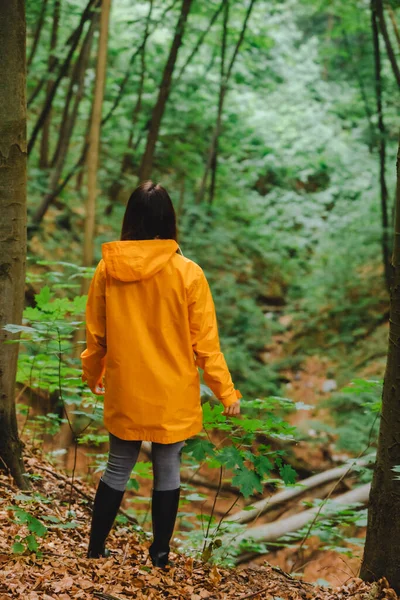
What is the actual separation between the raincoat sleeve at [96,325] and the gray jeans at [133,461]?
1.18 feet

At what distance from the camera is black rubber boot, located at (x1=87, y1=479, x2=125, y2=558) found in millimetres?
2779

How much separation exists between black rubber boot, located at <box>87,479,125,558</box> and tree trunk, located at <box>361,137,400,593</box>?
128 centimetres

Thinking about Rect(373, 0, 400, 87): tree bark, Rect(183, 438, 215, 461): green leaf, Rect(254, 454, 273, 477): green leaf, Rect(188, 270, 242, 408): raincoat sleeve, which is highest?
Rect(373, 0, 400, 87): tree bark

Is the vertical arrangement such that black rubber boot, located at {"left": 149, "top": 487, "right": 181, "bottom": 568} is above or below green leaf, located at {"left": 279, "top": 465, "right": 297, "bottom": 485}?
below

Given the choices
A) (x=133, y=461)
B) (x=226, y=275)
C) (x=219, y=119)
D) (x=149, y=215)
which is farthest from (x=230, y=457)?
(x=219, y=119)

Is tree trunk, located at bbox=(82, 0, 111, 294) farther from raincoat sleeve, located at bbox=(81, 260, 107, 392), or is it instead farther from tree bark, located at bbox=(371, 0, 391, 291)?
raincoat sleeve, located at bbox=(81, 260, 107, 392)

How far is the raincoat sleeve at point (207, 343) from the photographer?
2674 mm

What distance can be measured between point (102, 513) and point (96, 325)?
0.91m

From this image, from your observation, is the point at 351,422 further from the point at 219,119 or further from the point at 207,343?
the point at 219,119

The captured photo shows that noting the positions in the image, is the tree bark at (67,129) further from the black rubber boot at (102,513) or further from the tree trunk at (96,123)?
the black rubber boot at (102,513)

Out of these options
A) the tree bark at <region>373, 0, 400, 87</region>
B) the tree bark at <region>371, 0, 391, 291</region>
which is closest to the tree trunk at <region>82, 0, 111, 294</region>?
the tree bark at <region>373, 0, 400, 87</region>

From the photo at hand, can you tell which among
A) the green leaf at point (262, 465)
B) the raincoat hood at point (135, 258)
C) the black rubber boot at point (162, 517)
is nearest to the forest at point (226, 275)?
the green leaf at point (262, 465)

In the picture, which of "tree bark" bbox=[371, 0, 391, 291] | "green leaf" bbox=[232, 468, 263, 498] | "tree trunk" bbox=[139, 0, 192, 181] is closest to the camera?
"green leaf" bbox=[232, 468, 263, 498]

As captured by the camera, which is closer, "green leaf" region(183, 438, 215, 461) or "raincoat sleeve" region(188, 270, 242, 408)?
"raincoat sleeve" region(188, 270, 242, 408)
